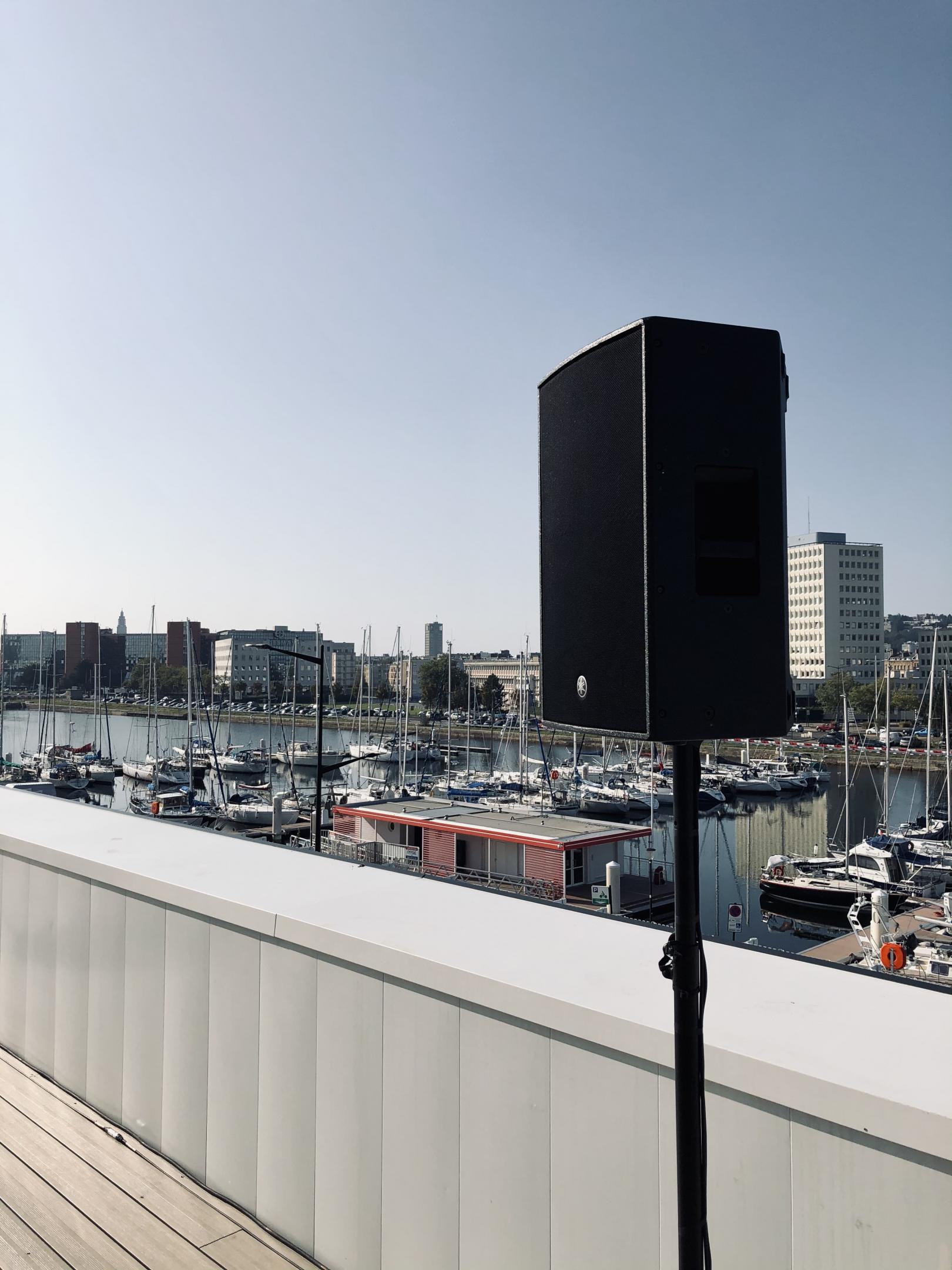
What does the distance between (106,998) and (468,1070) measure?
4.46ft

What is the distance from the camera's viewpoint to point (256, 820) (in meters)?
24.6

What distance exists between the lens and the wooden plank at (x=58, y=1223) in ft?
6.15

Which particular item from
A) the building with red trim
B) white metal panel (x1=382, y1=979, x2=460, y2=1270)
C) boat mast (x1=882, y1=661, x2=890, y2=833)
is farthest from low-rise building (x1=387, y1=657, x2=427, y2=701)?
white metal panel (x1=382, y1=979, x2=460, y2=1270)

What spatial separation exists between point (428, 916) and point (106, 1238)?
1.04m

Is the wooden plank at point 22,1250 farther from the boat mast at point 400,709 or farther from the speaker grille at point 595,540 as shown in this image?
the boat mast at point 400,709

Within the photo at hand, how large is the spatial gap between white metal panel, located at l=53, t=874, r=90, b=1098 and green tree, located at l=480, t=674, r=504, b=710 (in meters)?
62.7

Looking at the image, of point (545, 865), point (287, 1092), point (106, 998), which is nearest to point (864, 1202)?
point (287, 1092)

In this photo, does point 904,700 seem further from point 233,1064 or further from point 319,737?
point 233,1064

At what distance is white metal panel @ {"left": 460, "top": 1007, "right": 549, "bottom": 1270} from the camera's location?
1.44 meters

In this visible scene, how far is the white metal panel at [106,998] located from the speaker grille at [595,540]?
1.75 m

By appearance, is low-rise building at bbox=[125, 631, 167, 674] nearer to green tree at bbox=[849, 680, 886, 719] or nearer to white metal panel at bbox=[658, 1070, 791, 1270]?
green tree at bbox=[849, 680, 886, 719]

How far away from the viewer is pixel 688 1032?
1.04 meters

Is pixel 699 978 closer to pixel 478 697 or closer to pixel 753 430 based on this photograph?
pixel 753 430

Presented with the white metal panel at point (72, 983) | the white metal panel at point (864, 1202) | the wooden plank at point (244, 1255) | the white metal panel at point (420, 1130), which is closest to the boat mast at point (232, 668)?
the white metal panel at point (72, 983)
